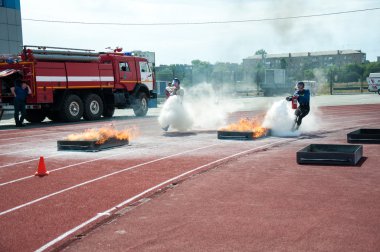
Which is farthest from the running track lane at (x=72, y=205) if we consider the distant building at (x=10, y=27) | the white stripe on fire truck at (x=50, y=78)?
the distant building at (x=10, y=27)

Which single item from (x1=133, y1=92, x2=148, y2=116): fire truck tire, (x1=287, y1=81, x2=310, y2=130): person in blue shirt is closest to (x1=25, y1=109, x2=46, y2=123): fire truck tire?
(x1=133, y1=92, x2=148, y2=116): fire truck tire

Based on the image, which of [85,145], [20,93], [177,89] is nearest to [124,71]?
[20,93]

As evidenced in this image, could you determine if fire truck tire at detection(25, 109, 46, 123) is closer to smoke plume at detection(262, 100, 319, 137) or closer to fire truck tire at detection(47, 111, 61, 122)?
fire truck tire at detection(47, 111, 61, 122)

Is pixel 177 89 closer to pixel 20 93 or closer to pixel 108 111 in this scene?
pixel 20 93

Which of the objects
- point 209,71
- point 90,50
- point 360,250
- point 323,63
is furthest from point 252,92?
point 323,63

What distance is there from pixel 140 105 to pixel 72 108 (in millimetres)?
4760

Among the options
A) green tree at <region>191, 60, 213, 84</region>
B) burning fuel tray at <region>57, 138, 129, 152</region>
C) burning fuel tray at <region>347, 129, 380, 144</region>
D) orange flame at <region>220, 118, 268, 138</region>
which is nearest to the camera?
burning fuel tray at <region>57, 138, 129, 152</region>

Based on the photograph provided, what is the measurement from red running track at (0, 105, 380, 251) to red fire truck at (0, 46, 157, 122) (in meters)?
7.96

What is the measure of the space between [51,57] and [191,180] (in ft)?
50.1

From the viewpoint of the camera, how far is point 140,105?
26750 millimetres

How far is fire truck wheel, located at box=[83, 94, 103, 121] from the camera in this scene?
23.8 metres

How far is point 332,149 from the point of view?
10797mm

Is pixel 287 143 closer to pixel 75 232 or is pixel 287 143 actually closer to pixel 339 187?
pixel 339 187

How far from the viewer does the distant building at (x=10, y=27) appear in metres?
33.7
